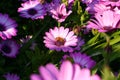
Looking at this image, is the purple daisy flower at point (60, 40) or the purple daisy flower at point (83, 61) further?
the purple daisy flower at point (60, 40)

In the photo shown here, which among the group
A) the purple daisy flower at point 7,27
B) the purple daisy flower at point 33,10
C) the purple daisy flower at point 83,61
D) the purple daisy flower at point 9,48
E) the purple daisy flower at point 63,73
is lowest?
the purple daisy flower at point 63,73

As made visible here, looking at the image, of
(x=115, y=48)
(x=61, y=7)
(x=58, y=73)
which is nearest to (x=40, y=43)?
(x=61, y=7)

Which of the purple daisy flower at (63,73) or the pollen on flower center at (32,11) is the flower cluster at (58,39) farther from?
the purple daisy flower at (63,73)

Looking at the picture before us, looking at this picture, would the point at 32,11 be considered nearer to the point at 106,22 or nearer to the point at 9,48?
the point at 9,48

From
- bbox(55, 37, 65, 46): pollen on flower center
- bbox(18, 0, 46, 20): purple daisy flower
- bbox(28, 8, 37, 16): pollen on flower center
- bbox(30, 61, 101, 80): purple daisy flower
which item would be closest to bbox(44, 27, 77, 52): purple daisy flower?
bbox(55, 37, 65, 46): pollen on flower center

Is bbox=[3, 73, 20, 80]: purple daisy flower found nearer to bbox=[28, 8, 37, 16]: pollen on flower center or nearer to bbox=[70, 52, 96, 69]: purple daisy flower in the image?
bbox=[70, 52, 96, 69]: purple daisy flower

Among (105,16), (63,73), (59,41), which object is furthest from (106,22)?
(63,73)

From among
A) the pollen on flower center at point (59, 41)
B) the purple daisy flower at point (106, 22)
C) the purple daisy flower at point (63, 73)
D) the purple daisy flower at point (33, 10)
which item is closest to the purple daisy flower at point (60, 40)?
the pollen on flower center at point (59, 41)
